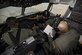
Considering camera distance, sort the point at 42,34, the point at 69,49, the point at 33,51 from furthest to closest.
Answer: the point at 42,34 < the point at 69,49 < the point at 33,51

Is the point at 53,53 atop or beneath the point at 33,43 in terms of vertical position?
beneath

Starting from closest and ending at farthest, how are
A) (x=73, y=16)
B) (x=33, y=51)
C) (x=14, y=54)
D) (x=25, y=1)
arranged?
(x=14, y=54), (x=33, y=51), (x=25, y=1), (x=73, y=16)

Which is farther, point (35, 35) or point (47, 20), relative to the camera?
point (47, 20)

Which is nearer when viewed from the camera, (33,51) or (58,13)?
(33,51)

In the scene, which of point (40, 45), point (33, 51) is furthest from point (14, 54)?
point (40, 45)

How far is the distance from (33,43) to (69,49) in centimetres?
64

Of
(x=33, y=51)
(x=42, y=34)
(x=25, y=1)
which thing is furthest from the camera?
(x=25, y=1)

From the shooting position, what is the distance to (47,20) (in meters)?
2.84

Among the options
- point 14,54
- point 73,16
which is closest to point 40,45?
point 14,54

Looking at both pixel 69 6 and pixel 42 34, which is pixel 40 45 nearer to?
pixel 42 34

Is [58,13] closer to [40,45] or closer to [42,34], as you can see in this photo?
[42,34]

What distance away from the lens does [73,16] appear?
9.22ft

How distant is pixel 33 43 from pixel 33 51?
0.13m

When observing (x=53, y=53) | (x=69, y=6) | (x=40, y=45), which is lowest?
(x=53, y=53)
